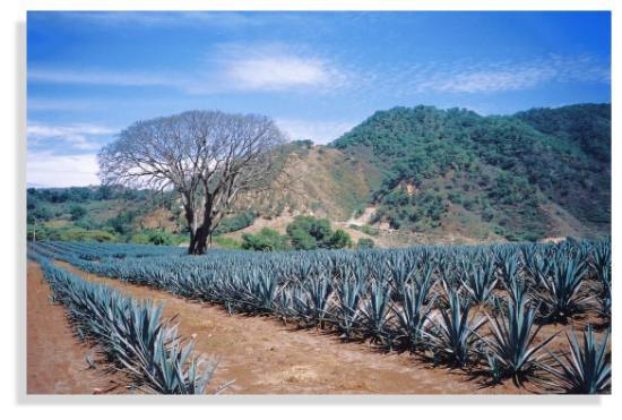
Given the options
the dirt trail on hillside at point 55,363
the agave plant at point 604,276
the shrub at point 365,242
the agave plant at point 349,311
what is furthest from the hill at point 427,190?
the agave plant at point 349,311

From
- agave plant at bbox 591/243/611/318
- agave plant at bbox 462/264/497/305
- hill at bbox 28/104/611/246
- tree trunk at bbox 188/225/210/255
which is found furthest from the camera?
tree trunk at bbox 188/225/210/255

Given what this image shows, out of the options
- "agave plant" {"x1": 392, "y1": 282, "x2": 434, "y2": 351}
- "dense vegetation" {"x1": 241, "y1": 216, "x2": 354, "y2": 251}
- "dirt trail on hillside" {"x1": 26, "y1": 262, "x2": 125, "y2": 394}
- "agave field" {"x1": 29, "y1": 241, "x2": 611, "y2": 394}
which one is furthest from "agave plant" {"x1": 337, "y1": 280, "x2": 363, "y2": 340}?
"dense vegetation" {"x1": 241, "y1": 216, "x2": 354, "y2": 251}

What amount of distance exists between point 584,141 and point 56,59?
706 centimetres

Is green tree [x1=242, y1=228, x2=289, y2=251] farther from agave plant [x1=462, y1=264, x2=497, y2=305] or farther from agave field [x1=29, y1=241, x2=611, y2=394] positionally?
agave plant [x1=462, y1=264, x2=497, y2=305]

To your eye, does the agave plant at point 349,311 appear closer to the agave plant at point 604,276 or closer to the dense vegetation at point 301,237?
the agave plant at point 604,276

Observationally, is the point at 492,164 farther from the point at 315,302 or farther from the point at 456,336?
the point at 456,336

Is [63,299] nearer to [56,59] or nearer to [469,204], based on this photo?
[56,59]

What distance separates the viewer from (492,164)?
1769cm

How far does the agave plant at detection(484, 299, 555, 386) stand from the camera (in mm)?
3289

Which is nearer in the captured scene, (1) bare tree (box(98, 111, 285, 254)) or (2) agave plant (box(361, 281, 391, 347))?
(2) agave plant (box(361, 281, 391, 347))

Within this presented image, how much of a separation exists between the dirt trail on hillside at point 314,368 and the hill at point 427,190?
250cm

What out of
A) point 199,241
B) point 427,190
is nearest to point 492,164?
point 427,190

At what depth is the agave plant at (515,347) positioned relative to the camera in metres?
3.29

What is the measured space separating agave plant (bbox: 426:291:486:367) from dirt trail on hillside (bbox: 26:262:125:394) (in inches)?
104
